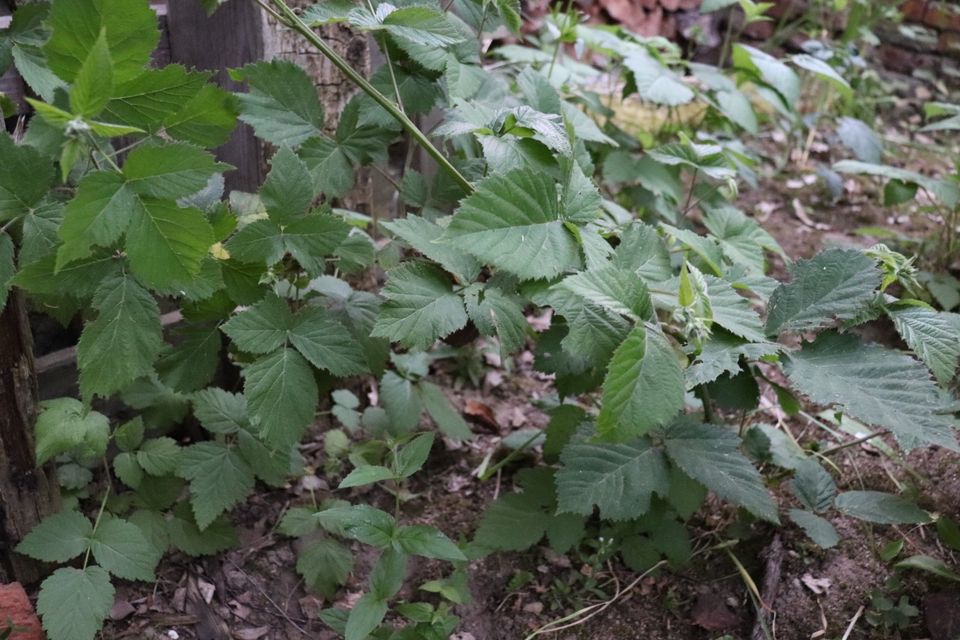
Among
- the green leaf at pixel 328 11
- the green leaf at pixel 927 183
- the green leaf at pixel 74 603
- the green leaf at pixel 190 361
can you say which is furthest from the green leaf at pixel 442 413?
the green leaf at pixel 927 183

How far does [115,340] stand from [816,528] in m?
1.37

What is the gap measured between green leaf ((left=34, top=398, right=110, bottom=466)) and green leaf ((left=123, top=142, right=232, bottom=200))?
0.48m

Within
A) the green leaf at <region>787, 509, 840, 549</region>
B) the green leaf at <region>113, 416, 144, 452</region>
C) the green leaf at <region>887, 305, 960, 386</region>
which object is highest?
the green leaf at <region>887, 305, 960, 386</region>

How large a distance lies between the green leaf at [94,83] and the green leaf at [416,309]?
528mm

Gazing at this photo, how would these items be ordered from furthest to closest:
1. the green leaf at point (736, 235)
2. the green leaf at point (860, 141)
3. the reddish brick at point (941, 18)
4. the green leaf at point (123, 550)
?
the reddish brick at point (941, 18) < the green leaf at point (860, 141) < the green leaf at point (736, 235) < the green leaf at point (123, 550)

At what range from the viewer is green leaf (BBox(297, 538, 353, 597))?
1.68 m

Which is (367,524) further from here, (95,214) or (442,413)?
(95,214)

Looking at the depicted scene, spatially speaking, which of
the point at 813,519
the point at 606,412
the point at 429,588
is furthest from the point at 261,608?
the point at 813,519

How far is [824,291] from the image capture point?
1.47m

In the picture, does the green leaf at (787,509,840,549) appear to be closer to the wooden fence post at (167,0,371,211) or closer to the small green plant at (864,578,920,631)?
the small green plant at (864,578,920,631)

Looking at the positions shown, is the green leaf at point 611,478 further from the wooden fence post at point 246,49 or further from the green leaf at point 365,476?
the wooden fence post at point 246,49

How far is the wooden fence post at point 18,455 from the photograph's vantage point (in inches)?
57.0

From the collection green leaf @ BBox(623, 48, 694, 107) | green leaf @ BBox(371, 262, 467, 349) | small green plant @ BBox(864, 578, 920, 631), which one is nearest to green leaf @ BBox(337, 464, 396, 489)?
green leaf @ BBox(371, 262, 467, 349)

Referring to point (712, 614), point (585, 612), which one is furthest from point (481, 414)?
point (712, 614)
